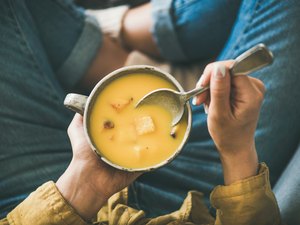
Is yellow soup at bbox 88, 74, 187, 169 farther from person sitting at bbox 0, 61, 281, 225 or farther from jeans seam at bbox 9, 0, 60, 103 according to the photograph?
jeans seam at bbox 9, 0, 60, 103

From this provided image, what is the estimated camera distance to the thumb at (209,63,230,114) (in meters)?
0.65

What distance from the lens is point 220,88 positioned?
2.19 ft

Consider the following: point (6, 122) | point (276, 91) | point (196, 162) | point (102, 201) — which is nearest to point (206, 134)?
point (196, 162)

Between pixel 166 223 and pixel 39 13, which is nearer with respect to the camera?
pixel 166 223

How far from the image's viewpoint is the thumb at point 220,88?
0.65 meters

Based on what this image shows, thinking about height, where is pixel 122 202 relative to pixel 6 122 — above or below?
below

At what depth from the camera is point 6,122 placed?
3.17 ft

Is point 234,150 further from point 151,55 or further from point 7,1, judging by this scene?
point 7,1

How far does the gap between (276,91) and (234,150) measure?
23 centimetres

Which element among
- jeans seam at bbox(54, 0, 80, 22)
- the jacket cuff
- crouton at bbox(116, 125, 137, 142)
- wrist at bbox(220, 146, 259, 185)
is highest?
jeans seam at bbox(54, 0, 80, 22)

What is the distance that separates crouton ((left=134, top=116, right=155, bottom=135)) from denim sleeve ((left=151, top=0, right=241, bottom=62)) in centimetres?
45

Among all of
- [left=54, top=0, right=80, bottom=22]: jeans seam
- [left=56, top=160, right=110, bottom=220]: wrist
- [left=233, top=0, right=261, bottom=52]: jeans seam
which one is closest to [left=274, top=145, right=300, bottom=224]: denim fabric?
[left=233, top=0, right=261, bottom=52]: jeans seam

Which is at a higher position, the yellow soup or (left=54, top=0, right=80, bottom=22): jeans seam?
(left=54, top=0, right=80, bottom=22): jeans seam

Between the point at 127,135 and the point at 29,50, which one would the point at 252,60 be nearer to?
the point at 127,135
